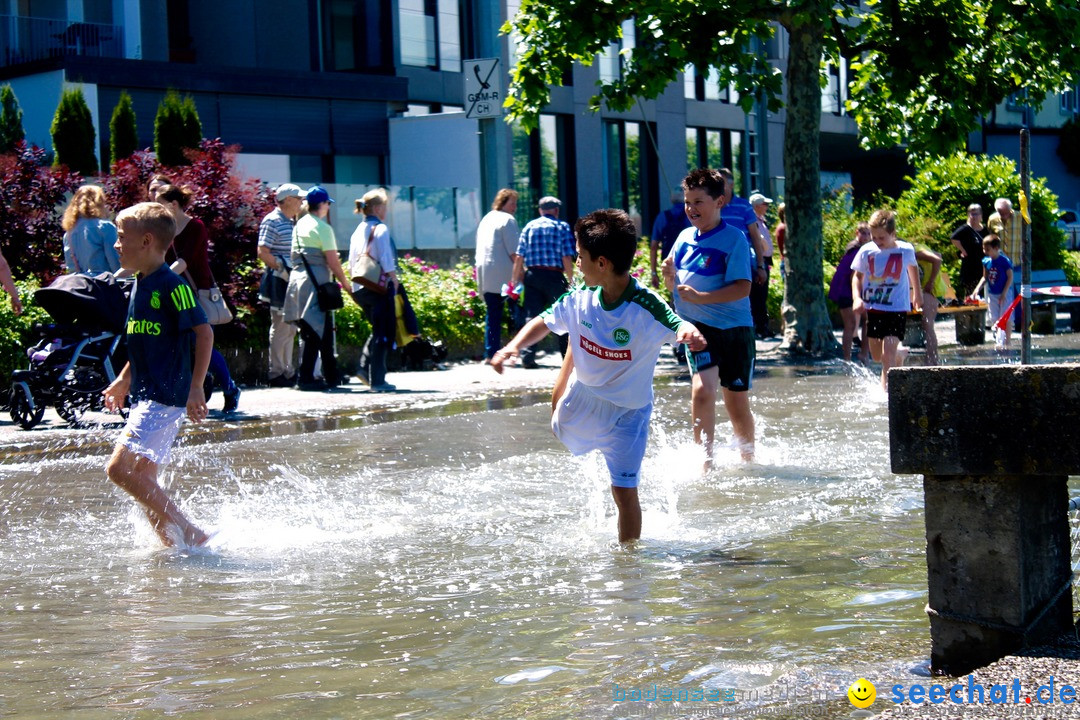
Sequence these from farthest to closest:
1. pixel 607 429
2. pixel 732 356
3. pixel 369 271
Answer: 1. pixel 369 271
2. pixel 732 356
3. pixel 607 429

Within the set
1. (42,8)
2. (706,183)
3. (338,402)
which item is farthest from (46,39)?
(706,183)

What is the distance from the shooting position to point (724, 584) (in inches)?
229

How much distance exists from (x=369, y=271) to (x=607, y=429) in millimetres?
8126

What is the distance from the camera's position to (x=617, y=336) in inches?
250

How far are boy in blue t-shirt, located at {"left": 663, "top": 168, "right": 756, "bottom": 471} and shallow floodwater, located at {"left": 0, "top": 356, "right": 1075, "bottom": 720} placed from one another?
0.44m

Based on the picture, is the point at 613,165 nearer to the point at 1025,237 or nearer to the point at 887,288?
the point at 887,288

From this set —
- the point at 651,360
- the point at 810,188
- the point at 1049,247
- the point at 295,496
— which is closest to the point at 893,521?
the point at 651,360

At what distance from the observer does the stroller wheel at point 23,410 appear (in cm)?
1128

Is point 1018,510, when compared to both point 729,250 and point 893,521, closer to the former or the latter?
point 893,521

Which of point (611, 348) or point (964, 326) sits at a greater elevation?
point (611, 348)

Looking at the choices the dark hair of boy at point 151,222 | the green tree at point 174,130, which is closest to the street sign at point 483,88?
the green tree at point 174,130

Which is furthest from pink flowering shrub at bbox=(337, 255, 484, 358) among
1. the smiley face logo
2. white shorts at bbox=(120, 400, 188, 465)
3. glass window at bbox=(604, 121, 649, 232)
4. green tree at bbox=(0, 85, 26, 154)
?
glass window at bbox=(604, 121, 649, 232)

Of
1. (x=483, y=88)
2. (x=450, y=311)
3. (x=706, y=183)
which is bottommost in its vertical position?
(x=450, y=311)

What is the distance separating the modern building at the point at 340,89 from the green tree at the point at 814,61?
14.6ft
